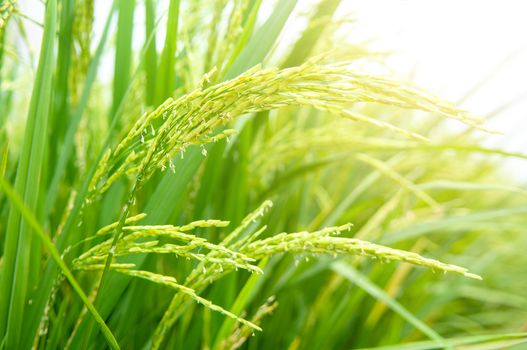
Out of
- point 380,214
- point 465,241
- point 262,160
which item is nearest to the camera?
point 262,160

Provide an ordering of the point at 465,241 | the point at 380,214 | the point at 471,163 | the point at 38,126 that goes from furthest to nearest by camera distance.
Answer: the point at 471,163
the point at 465,241
the point at 380,214
the point at 38,126

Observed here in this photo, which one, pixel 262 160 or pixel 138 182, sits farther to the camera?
pixel 262 160

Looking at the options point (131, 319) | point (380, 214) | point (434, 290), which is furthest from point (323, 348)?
point (434, 290)

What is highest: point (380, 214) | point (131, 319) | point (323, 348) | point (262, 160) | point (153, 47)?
point (153, 47)

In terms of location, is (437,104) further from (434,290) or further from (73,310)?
(434,290)

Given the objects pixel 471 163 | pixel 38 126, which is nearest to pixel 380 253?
pixel 38 126

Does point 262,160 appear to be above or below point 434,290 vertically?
above
